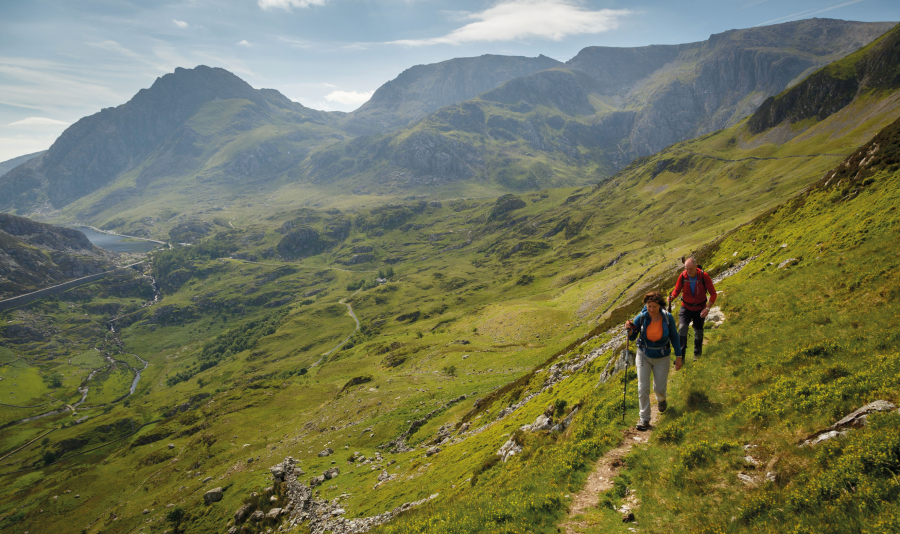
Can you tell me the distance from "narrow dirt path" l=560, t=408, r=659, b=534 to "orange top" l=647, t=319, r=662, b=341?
13.7 ft

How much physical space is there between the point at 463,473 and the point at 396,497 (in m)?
7.60

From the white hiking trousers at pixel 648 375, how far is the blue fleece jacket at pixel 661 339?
0.30 metres

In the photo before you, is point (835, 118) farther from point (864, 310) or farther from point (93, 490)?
point (93, 490)

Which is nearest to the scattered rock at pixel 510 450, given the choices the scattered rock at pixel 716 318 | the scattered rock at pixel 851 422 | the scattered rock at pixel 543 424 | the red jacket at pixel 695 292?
the scattered rock at pixel 543 424

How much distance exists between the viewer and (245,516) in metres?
44.3

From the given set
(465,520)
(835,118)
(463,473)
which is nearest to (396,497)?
(463,473)

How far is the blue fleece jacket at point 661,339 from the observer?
49.2 feet

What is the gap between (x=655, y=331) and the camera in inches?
596

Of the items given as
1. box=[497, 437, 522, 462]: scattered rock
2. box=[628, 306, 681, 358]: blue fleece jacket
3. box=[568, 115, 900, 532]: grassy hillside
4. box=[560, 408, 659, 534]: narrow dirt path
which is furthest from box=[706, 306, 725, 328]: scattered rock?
box=[497, 437, 522, 462]: scattered rock

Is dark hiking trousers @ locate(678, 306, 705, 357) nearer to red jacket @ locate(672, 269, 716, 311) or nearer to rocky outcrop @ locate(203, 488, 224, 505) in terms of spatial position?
red jacket @ locate(672, 269, 716, 311)

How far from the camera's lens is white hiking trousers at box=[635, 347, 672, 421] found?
1542 cm

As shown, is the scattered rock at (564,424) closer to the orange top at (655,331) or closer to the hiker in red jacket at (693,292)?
the hiker in red jacket at (693,292)

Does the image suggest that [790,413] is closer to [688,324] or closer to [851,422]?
[851,422]

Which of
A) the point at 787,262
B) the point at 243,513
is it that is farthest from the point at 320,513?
the point at 787,262
